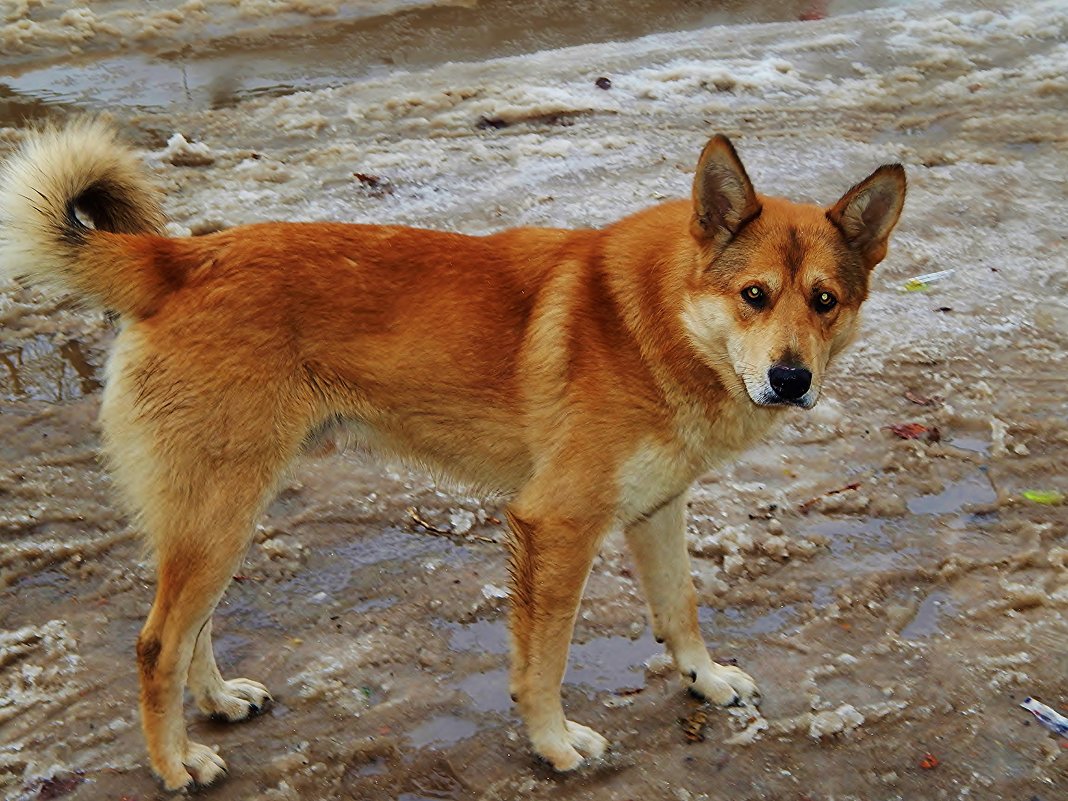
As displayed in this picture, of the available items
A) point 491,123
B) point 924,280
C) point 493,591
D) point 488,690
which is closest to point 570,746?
point 488,690

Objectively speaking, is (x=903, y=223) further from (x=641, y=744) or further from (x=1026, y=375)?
(x=641, y=744)

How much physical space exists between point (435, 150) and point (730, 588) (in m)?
4.26

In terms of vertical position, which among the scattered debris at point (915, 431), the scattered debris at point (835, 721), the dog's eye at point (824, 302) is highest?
the dog's eye at point (824, 302)

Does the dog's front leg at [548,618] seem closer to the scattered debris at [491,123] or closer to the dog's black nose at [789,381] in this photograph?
the dog's black nose at [789,381]

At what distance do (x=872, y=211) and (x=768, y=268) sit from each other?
40 centimetres

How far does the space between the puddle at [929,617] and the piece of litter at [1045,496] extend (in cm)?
77

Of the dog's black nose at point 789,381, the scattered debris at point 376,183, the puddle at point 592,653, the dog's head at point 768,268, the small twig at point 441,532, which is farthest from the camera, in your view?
the scattered debris at point 376,183

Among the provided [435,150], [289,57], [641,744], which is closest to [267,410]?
[641,744]

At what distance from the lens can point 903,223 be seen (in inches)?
256

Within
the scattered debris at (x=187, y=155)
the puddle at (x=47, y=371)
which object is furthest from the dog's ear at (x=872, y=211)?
the scattered debris at (x=187, y=155)

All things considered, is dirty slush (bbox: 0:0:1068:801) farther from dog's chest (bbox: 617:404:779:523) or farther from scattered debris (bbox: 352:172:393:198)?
dog's chest (bbox: 617:404:779:523)

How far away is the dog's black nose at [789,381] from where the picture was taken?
293cm

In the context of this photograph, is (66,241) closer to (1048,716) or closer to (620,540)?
(620,540)

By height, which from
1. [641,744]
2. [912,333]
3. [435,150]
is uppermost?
[435,150]
